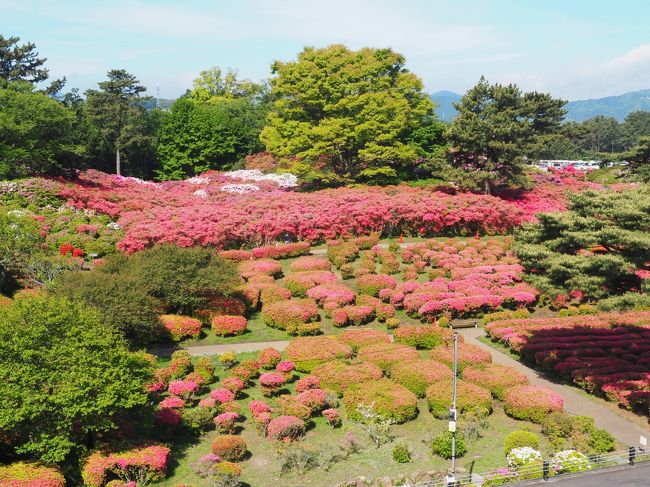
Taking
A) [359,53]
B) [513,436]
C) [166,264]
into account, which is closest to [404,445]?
[513,436]

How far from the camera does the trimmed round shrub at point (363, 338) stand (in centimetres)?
2647

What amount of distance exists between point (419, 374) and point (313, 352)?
4.66m

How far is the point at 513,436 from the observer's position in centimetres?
1802

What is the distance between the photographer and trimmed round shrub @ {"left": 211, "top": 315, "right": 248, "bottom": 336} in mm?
28375

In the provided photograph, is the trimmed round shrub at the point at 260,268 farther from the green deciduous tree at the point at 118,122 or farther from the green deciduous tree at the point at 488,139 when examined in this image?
the green deciduous tree at the point at 118,122

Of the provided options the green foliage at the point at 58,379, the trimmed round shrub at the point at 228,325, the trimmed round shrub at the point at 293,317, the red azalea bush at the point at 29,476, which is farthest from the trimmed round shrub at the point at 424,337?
the red azalea bush at the point at 29,476

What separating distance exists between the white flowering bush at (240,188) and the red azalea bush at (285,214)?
2438mm

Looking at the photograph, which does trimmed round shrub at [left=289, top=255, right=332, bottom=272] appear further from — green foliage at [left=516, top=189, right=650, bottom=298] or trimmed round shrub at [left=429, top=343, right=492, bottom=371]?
green foliage at [left=516, top=189, right=650, bottom=298]

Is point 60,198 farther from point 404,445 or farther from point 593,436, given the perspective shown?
point 593,436

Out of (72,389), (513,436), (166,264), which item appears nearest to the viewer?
(72,389)

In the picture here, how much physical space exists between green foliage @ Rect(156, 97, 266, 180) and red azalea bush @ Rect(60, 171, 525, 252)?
16799 millimetres

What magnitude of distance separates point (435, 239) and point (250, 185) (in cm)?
2019

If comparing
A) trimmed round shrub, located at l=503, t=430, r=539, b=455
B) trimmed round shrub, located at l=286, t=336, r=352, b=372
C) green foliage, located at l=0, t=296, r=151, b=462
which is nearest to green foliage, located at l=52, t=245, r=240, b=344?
trimmed round shrub, located at l=286, t=336, r=352, b=372

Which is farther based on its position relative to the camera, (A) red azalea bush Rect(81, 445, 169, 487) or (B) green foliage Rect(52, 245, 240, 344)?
(B) green foliage Rect(52, 245, 240, 344)
